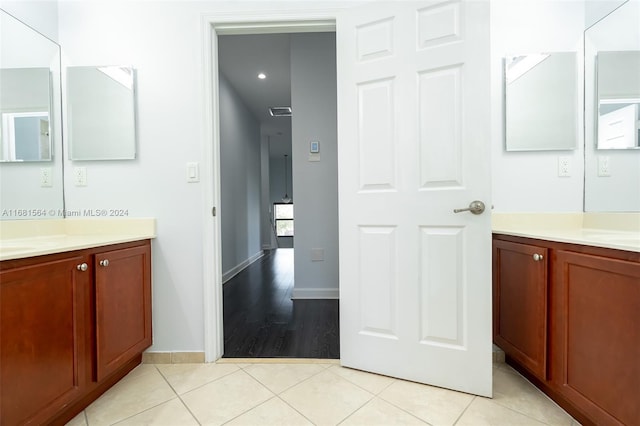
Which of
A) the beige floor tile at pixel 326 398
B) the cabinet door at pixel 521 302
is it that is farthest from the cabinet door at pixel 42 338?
the cabinet door at pixel 521 302

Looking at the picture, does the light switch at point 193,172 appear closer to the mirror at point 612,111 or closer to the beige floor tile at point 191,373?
the beige floor tile at point 191,373

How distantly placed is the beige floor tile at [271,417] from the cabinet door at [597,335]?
3.59 feet

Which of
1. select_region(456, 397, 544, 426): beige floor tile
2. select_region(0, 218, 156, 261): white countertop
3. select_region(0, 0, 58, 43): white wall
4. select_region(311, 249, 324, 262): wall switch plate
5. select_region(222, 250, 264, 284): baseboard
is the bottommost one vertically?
select_region(222, 250, 264, 284): baseboard

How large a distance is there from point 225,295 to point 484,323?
263cm

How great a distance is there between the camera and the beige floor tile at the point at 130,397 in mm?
1245

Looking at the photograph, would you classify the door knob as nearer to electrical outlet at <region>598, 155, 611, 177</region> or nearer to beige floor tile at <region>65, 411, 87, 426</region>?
electrical outlet at <region>598, 155, 611, 177</region>

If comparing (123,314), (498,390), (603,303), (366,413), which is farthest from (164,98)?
(498,390)

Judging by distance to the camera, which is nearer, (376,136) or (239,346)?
(376,136)

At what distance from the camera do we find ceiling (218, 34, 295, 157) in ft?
9.52

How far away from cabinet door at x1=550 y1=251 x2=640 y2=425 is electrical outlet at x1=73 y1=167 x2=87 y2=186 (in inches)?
100

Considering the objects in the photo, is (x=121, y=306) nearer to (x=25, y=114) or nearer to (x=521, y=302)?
(x=25, y=114)

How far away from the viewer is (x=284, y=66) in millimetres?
3469

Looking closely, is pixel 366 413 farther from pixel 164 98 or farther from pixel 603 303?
pixel 164 98

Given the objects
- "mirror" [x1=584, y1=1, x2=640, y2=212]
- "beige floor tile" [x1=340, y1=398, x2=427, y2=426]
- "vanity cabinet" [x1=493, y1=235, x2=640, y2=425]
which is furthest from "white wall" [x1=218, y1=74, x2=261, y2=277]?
"mirror" [x1=584, y1=1, x2=640, y2=212]
